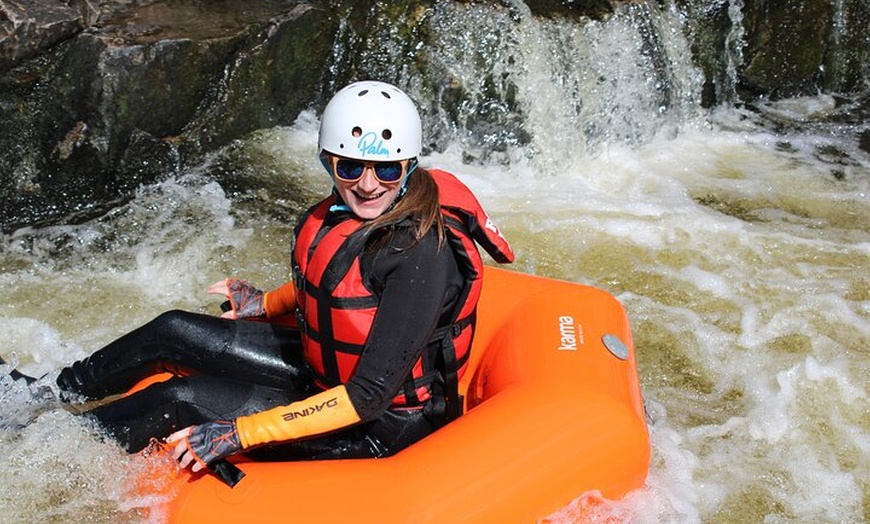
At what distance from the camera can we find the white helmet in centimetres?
262

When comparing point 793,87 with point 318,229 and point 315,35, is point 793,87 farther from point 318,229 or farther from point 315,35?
point 318,229

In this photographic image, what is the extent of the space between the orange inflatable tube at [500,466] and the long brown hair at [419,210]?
1.87ft

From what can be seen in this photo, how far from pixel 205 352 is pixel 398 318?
0.85 meters

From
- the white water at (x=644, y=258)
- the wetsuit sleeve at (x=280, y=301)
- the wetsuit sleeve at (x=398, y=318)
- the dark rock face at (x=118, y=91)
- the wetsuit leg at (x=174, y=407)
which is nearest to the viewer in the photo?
the wetsuit sleeve at (x=398, y=318)

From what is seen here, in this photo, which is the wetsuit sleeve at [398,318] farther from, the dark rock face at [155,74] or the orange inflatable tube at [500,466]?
the dark rock face at [155,74]

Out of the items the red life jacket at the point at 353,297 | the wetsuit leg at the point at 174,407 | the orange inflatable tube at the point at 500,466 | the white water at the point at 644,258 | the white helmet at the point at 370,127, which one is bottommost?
the white water at the point at 644,258

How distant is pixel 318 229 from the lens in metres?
2.84

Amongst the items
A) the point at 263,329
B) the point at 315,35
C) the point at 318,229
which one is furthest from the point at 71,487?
the point at 315,35

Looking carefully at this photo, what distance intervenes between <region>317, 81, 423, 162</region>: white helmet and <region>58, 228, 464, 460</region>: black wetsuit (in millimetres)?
221

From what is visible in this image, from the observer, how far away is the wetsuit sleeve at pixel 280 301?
326 centimetres

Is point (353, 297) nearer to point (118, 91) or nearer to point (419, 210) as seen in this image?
point (419, 210)

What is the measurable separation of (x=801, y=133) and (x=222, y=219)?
3.66 metres

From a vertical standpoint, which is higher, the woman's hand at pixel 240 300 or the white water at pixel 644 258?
the woman's hand at pixel 240 300

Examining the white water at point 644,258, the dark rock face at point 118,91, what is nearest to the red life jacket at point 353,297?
the white water at point 644,258
